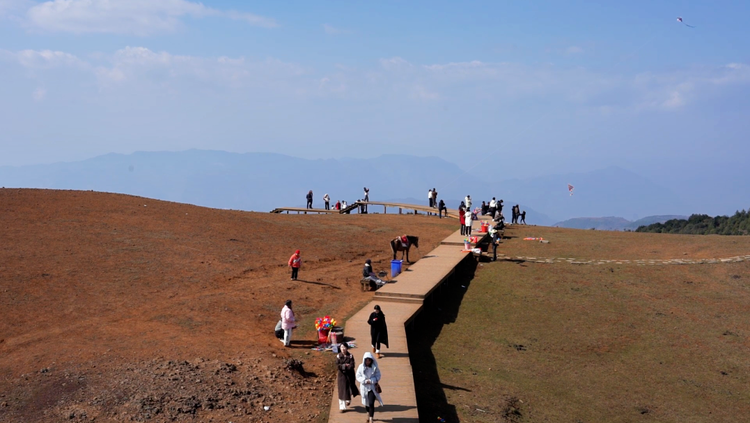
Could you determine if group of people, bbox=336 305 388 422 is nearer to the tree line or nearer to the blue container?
the blue container

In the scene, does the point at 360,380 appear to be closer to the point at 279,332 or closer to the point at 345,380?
the point at 345,380

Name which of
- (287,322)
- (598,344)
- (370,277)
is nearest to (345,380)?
(287,322)

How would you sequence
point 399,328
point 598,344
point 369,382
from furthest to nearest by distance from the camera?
point 598,344 < point 399,328 < point 369,382

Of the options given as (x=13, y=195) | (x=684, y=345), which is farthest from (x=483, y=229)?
(x=13, y=195)

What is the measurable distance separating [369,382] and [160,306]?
966 centimetres

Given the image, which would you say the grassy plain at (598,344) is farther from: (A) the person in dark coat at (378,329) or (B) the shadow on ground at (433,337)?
(A) the person in dark coat at (378,329)

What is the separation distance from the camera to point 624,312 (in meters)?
23.2

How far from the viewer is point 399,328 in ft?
59.9

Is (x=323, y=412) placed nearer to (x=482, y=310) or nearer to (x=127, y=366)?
(x=127, y=366)

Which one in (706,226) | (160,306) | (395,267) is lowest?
(160,306)

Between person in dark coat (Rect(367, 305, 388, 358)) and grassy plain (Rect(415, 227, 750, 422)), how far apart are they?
1.92m

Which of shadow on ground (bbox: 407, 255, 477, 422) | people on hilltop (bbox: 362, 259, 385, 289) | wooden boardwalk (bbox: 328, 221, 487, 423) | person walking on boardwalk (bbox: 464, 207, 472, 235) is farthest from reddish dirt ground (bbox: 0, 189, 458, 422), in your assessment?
shadow on ground (bbox: 407, 255, 477, 422)

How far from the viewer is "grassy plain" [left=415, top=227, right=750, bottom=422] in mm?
15859

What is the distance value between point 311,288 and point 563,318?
29.8 ft
